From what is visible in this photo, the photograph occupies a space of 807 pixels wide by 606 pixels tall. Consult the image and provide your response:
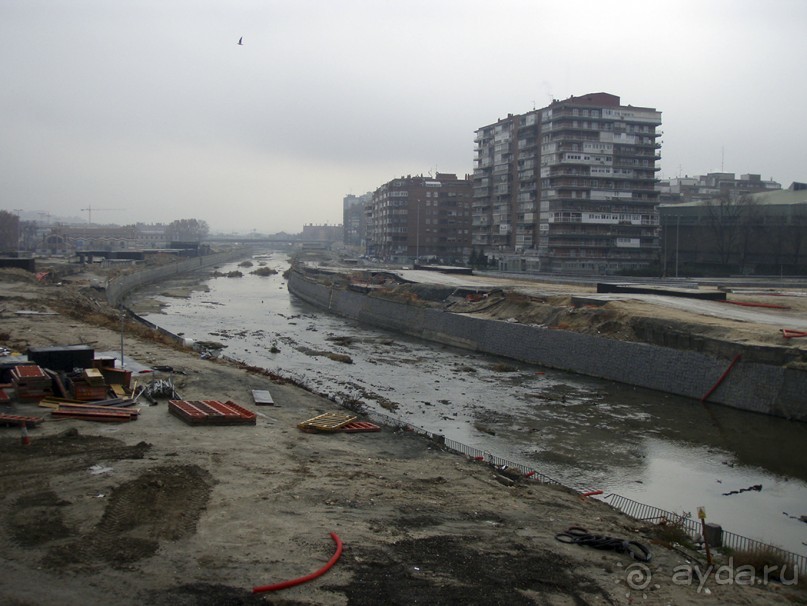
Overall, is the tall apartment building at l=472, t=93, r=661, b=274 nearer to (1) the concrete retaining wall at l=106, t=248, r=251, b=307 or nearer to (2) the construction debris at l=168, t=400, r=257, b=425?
(1) the concrete retaining wall at l=106, t=248, r=251, b=307

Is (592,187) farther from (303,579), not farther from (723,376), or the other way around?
(303,579)

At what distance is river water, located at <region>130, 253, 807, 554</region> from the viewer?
16.0 m

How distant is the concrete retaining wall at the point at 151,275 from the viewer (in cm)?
6307

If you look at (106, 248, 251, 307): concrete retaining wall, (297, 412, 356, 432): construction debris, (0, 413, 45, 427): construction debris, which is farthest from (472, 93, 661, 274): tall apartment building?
(0, 413, 45, 427): construction debris

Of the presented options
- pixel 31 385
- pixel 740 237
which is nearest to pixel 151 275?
pixel 740 237

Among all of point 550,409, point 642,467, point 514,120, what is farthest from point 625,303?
point 514,120

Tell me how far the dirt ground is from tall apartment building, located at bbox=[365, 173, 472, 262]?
9500 centimetres

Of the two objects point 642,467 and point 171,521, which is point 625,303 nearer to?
point 642,467

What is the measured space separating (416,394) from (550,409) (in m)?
4.90

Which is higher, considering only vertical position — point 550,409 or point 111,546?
point 111,546

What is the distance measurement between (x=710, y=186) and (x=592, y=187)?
6582 cm

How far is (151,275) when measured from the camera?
89.3 m

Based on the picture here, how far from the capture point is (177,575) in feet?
27.0

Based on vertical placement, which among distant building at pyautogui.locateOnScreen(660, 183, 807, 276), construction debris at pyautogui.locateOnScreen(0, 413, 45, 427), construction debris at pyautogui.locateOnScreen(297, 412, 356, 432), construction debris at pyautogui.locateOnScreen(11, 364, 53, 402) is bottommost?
construction debris at pyautogui.locateOnScreen(297, 412, 356, 432)
